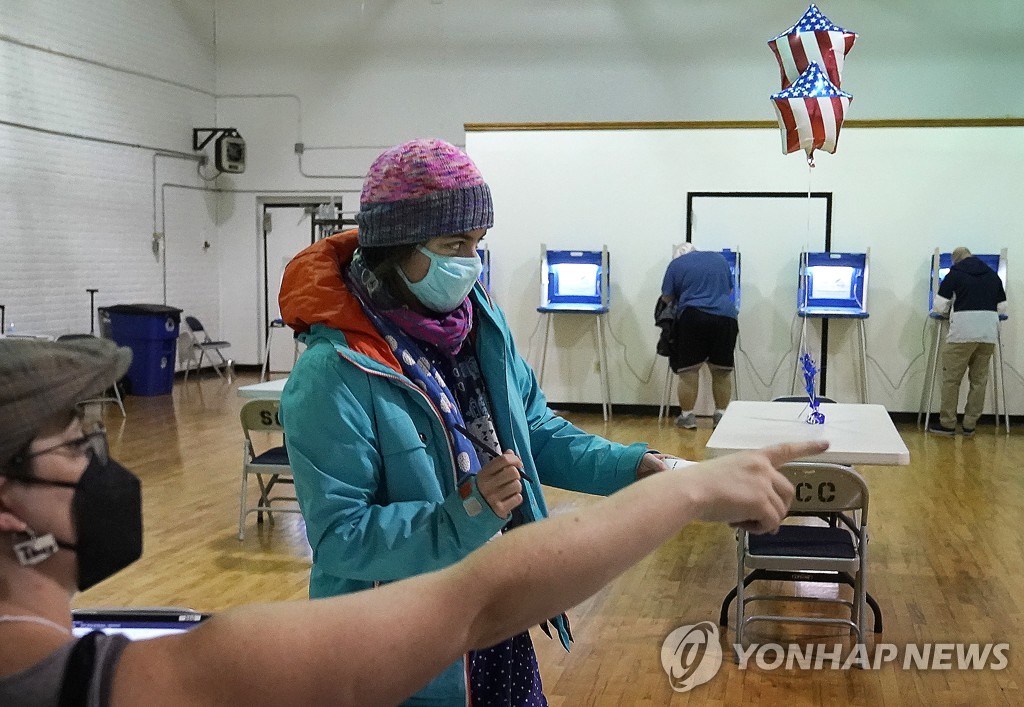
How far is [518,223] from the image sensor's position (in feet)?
32.5

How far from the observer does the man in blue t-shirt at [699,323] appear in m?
8.84

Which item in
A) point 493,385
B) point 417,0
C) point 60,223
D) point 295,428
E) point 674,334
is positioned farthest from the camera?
point 417,0

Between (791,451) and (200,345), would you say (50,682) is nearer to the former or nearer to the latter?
(791,451)

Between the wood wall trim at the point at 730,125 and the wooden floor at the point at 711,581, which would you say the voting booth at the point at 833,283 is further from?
the wooden floor at the point at 711,581

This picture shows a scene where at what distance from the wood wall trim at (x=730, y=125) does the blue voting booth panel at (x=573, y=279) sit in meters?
1.17

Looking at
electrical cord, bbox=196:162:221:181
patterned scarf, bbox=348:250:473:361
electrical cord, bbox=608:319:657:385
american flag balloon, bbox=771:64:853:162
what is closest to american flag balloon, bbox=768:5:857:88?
american flag balloon, bbox=771:64:853:162

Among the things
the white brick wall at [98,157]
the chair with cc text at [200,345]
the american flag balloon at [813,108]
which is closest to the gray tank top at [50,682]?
the american flag balloon at [813,108]

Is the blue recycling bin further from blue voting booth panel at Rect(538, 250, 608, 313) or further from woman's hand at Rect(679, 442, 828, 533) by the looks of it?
woman's hand at Rect(679, 442, 828, 533)

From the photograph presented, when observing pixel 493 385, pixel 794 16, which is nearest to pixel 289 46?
pixel 794 16

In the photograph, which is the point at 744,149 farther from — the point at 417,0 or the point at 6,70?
the point at 6,70

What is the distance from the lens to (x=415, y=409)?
1.56 metres

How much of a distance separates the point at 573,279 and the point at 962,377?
3.48 m

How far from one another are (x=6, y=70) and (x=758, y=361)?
24.7 feet

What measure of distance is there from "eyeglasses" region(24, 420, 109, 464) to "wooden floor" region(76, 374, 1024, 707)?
113 inches
